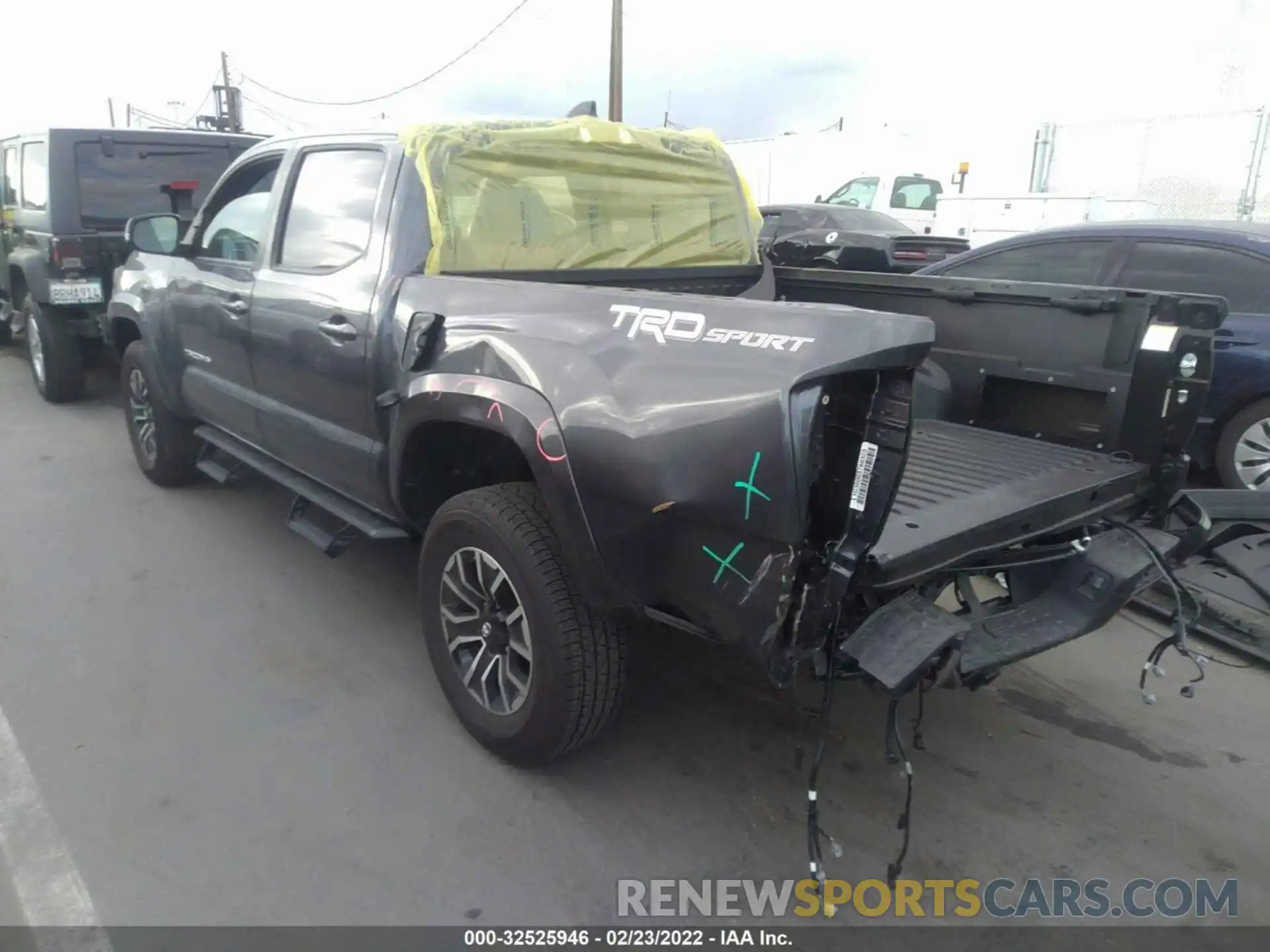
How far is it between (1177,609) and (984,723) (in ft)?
2.77

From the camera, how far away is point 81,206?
7.07 metres

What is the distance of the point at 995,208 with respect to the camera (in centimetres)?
1455

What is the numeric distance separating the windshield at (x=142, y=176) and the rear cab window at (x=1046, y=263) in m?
5.67

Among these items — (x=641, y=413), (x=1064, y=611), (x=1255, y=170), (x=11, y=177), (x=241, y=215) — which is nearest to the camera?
(x=641, y=413)

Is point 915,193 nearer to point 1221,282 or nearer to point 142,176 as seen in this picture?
point 1221,282

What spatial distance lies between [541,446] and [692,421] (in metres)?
0.53

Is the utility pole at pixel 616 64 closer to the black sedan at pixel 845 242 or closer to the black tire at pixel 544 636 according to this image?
the black sedan at pixel 845 242

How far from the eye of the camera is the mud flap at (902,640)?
7.25ft

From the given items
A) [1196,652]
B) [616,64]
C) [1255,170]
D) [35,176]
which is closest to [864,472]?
[1196,652]

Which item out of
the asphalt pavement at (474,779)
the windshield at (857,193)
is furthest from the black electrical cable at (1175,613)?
the windshield at (857,193)

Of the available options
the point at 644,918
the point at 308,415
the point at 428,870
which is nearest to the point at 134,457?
the point at 308,415

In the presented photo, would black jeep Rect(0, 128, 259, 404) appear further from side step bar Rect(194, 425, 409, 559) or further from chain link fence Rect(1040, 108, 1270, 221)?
chain link fence Rect(1040, 108, 1270, 221)

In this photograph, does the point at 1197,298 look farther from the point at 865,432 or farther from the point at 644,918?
the point at 644,918

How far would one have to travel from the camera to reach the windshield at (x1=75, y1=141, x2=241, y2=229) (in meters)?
7.08
